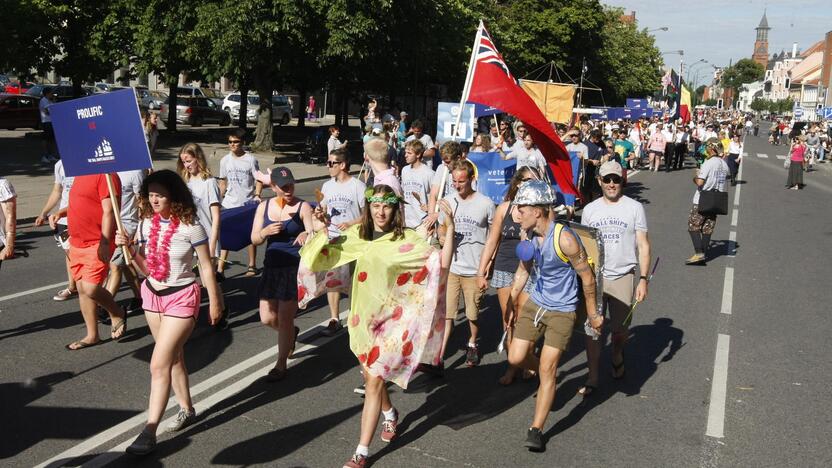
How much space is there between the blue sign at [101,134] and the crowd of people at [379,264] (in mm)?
393

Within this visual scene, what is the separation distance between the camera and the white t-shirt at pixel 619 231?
6148mm

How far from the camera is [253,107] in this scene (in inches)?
1715

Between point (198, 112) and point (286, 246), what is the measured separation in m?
36.2

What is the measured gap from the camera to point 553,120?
71.3 feet

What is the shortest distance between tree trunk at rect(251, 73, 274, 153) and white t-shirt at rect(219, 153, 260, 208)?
1657 cm

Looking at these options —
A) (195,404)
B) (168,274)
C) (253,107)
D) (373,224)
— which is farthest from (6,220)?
(253,107)

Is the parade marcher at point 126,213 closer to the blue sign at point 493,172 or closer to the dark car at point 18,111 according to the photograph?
the blue sign at point 493,172

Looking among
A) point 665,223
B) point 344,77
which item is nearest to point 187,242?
point 665,223

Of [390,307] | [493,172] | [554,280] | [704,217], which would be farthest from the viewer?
[704,217]

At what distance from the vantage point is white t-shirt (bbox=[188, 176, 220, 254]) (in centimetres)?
762

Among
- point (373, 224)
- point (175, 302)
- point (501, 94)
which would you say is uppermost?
point (501, 94)

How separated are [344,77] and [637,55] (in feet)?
178

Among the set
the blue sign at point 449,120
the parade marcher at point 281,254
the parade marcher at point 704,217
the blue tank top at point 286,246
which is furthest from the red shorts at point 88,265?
the blue sign at point 449,120

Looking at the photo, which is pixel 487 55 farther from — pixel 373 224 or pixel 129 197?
pixel 129 197
